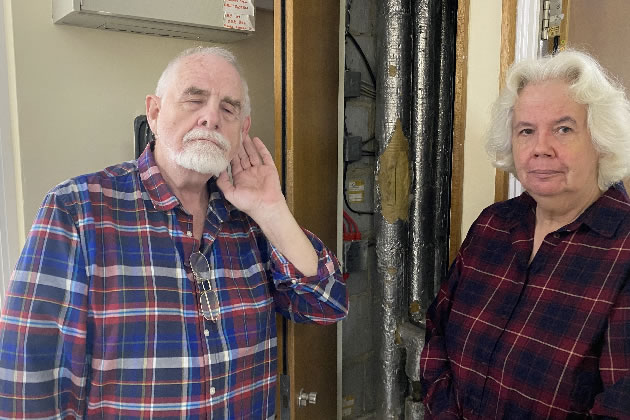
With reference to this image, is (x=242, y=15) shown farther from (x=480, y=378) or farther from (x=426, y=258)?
(x=480, y=378)

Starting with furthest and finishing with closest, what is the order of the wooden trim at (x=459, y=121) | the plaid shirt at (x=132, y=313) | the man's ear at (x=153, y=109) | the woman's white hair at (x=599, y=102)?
the wooden trim at (x=459, y=121) → the man's ear at (x=153, y=109) → the woman's white hair at (x=599, y=102) → the plaid shirt at (x=132, y=313)

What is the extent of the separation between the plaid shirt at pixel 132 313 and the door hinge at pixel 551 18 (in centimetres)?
90

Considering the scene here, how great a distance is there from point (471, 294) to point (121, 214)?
83cm

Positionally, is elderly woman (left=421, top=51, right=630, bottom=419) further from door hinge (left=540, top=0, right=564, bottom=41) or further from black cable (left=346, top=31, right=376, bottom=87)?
black cable (left=346, top=31, right=376, bottom=87)

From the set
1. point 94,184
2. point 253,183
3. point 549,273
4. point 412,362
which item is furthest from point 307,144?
point 412,362

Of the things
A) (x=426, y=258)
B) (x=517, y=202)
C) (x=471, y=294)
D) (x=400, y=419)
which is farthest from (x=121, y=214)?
(x=400, y=419)

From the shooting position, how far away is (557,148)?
44.4 inches

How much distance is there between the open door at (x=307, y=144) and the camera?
1.40 meters

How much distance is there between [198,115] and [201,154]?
104mm

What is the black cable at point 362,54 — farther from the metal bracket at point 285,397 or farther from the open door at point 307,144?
the metal bracket at point 285,397

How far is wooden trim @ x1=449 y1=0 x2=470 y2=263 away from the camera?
1514 mm

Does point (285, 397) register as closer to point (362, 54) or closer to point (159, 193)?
point (159, 193)

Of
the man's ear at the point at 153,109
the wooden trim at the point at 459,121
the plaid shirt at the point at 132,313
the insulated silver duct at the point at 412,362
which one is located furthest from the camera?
the insulated silver duct at the point at 412,362

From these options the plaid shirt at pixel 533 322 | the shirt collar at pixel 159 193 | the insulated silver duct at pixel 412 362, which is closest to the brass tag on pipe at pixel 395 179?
the insulated silver duct at pixel 412 362
